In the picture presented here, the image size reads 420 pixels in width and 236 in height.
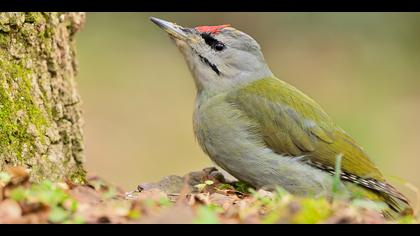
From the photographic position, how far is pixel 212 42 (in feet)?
20.9

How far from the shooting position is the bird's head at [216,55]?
6305mm

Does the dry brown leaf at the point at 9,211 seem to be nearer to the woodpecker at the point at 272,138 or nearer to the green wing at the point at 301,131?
the woodpecker at the point at 272,138

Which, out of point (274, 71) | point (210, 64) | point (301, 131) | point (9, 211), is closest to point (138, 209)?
point (9, 211)

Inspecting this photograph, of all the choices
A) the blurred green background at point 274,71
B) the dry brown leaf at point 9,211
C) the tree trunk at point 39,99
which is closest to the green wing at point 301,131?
the tree trunk at point 39,99

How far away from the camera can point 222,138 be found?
5.85m

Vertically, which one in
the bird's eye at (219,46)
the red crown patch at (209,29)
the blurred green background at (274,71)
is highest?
the red crown patch at (209,29)

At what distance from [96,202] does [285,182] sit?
76.1 inches

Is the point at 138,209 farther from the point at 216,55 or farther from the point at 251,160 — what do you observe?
the point at 216,55

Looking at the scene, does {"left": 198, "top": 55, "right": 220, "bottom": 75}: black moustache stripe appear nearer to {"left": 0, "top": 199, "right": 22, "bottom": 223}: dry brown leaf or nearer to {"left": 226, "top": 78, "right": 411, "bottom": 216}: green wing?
{"left": 226, "top": 78, "right": 411, "bottom": 216}: green wing

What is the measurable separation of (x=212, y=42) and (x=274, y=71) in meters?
7.72

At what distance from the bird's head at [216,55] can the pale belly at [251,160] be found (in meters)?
0.48

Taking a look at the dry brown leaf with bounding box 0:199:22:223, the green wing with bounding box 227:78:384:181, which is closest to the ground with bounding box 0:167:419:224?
the dry brown leaf with bounding box 0:199:22:223
